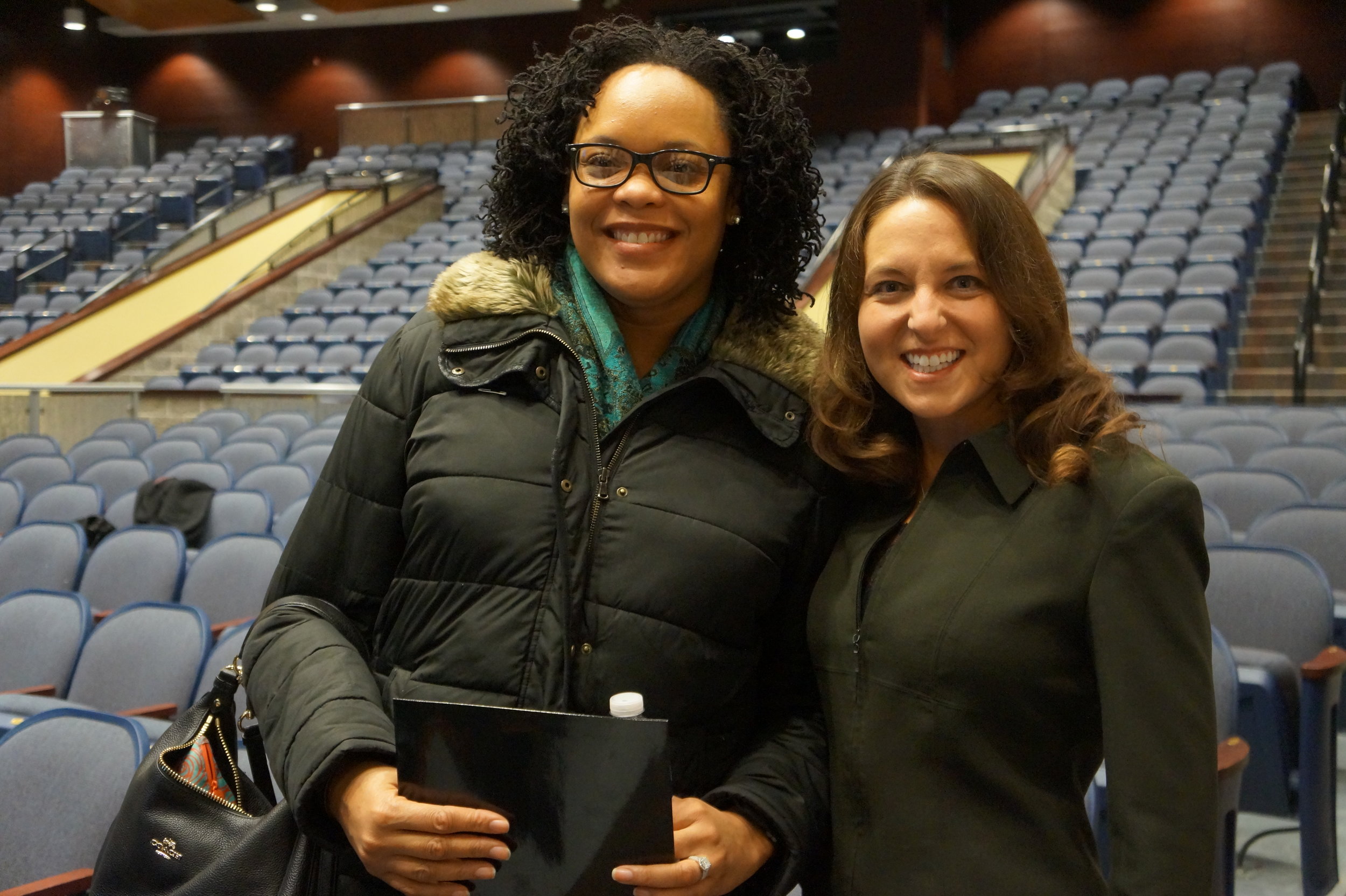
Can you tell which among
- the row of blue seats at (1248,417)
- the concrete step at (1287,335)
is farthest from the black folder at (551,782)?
the concrete step at (1287,335)

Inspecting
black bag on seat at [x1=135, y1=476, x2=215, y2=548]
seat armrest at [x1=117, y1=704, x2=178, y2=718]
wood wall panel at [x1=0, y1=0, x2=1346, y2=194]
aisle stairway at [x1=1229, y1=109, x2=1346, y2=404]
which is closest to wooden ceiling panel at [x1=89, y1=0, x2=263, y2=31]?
wood wall panel at [x1=0, y1=0, x2=1346, y2=194]

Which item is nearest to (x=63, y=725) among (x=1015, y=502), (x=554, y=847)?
(x=554, y=847)

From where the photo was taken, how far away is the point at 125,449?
21.2 feet

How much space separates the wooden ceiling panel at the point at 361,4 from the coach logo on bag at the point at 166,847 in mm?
15122

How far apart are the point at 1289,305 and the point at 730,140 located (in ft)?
27.9

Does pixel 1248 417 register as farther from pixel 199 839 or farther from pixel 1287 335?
pixel 199 839

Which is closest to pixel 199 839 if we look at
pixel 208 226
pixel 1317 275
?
pixel 1317 275

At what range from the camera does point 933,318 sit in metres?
1.19

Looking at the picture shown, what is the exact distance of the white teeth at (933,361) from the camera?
1.21m

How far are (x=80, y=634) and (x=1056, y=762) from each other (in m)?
3.06

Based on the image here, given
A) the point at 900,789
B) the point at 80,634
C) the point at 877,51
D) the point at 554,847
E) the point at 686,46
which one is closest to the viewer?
the point at 554,847

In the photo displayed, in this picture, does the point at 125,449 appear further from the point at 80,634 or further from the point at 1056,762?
the point at 1056,762

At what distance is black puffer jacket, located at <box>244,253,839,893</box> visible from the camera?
1.15m

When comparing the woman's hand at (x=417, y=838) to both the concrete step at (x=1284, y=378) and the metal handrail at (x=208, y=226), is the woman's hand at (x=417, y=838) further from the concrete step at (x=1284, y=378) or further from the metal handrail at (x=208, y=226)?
the metal handrail at (x=208, y=226)
